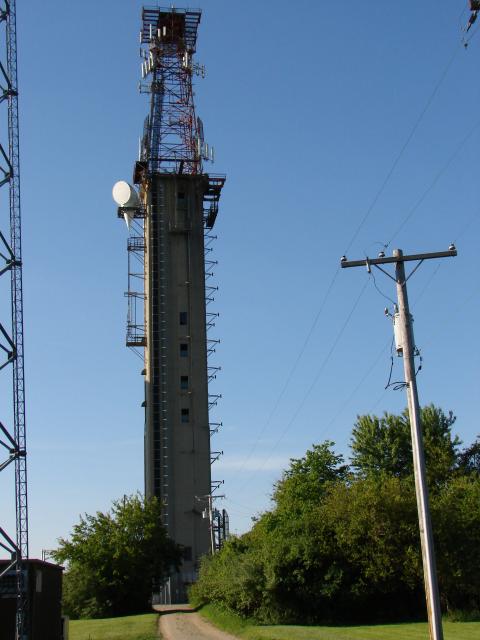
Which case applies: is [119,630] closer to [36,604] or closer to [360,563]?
[36,604]

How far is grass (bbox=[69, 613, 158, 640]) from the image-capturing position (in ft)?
125

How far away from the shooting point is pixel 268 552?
41656 millimetres

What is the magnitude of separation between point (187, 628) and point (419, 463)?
25.2m

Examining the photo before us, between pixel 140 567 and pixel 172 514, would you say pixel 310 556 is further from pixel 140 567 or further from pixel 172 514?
pixel 172 514

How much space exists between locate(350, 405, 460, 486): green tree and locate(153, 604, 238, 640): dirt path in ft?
70.7

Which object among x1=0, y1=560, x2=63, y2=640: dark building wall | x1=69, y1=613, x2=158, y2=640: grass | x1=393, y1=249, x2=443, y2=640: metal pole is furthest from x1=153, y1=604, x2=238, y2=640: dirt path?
x1=393, y1=249, x2=443, y2=640: metal pole

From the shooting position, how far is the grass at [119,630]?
38.2m

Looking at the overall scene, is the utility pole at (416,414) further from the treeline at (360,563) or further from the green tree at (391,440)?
the green tree at (391,440)

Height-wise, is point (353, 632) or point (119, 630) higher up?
point (353, 632)

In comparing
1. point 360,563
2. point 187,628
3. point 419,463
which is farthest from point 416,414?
point 187,628

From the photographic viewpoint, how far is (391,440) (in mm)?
68312

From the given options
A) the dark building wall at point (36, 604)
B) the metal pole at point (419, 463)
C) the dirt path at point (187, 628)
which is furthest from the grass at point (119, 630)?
the metal pole at point (419, 463)

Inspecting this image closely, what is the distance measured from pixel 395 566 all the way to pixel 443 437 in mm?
27567

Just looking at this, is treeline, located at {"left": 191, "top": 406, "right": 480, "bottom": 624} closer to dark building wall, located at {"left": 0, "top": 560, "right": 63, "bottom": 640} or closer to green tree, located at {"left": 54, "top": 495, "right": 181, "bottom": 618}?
dark building wall, located at {"left": 0, "top": 560, "right": 63, "bottom": 640}
